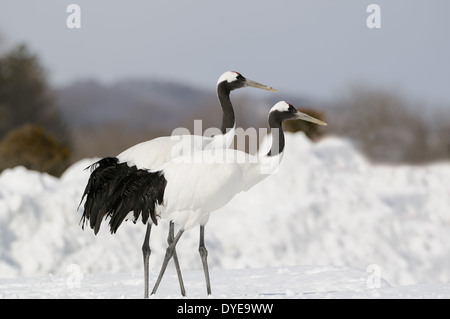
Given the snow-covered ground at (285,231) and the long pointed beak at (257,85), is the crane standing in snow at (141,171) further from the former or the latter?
the snow-covered ground at (285,231)

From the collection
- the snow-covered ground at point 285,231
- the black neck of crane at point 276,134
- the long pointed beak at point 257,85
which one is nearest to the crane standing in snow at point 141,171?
the long pointed beak at point 257,85

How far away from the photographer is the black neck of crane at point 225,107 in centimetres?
998

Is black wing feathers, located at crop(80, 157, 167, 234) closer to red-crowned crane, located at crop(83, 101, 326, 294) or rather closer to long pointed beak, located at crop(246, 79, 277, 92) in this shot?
red-crowned crane, located at crop(83, 101, 326, 294)

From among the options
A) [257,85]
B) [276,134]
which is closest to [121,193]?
[276,134]

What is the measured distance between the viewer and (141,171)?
8.78 m

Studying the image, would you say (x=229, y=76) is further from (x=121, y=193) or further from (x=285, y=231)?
(x=285, y=231)

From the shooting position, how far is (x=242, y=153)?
8.98 meters

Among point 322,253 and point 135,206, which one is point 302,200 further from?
point 135,206

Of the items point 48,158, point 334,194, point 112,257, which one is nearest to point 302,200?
point 334,194

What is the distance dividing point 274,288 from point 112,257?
5.72m

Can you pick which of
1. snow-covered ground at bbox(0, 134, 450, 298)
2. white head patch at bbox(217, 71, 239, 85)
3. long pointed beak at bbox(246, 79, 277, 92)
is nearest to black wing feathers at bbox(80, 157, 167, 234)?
white head patch at bbox(217, 71, 239, 85)

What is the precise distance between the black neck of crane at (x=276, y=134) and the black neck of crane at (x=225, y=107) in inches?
27.3

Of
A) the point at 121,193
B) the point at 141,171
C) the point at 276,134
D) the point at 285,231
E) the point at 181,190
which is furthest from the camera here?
the point at 285,231

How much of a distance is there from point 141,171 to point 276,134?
6.05ft
